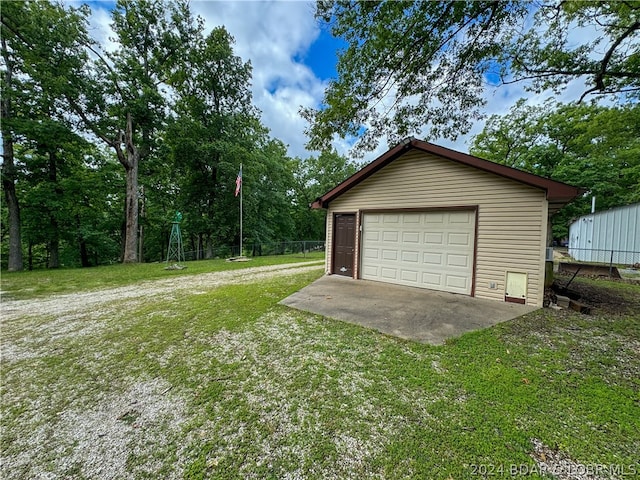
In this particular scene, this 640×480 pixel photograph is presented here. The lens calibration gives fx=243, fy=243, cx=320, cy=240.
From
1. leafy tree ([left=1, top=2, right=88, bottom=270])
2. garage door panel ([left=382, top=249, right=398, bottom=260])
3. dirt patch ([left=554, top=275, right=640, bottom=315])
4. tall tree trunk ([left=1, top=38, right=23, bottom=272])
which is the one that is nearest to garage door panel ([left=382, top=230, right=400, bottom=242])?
garage door panel ([left=382, top=249, right=398, bottom=260])

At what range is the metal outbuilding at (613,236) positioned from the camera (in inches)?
433

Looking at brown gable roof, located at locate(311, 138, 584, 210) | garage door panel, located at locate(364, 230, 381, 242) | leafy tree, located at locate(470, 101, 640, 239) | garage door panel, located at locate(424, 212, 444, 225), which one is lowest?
garage door panel, located at locate(364, 230, 381, 242)

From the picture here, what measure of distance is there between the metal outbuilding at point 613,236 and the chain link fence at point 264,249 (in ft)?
51.0

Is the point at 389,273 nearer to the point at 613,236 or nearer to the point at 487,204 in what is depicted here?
the point at 487,204

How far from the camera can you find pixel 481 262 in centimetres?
558

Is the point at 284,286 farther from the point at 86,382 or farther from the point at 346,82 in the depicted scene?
the point at 346,82

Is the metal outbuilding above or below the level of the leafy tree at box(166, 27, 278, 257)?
below

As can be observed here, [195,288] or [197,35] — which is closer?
[195,288]

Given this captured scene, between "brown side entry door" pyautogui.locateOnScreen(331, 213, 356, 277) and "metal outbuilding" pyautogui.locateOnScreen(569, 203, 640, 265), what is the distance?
395 inches

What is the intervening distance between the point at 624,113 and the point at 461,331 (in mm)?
8954

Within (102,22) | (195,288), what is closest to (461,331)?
(195,288)

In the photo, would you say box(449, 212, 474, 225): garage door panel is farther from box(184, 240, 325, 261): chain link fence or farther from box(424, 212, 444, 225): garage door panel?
box(184, 240, 325, 261): chain link fence

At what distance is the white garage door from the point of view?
19.2 feet

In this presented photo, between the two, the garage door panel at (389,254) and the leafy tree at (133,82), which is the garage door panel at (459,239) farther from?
the leafy tree at (133,82)
